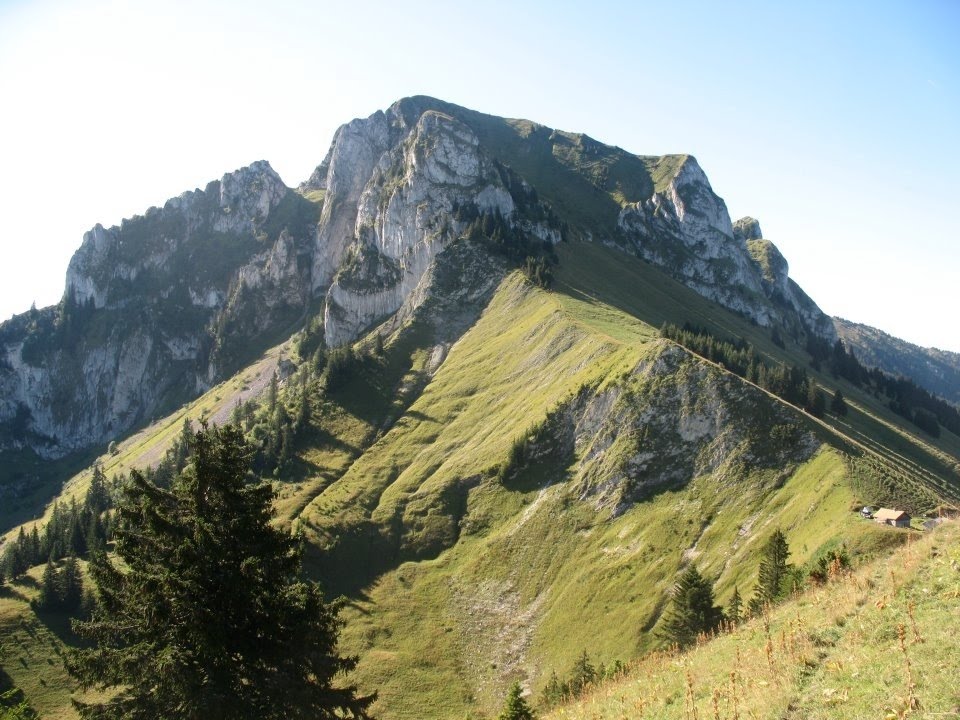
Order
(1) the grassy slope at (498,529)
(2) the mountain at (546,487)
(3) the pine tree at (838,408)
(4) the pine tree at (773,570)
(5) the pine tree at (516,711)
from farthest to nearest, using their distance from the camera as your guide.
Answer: (3) the pine tree at (838,408), (2) the mountain at (546,487), (1) the grassy slope at (498,529), (4) the pine tree at (773,570), (5) the pine tree at (516,711)

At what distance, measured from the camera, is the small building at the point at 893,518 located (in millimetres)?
52794

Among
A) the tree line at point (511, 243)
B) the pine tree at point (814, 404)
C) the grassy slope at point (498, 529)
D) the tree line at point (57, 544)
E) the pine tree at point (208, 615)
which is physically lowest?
the tree line at point (57, 544)

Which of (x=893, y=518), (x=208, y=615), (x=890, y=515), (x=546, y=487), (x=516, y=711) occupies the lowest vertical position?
(x=546, y=487)

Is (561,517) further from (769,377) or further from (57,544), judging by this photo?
(57,544)

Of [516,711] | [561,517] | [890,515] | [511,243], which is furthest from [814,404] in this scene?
[511,243]

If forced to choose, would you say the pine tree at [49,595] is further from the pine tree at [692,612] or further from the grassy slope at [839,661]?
the grassy slope at [839,661]

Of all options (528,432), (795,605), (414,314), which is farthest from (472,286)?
(795,605)

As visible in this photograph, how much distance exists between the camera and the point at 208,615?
61.1 feet

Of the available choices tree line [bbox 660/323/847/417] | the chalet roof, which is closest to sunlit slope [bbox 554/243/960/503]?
tree line [bbox 660/323/847/417]

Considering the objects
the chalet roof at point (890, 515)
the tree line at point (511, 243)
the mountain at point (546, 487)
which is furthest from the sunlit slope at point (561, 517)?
the tree line at point (511, 243)

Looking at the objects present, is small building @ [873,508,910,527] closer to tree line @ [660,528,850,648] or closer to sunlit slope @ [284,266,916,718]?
sunlit slope @ [284,266,916,718]

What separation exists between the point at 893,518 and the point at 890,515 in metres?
0.65

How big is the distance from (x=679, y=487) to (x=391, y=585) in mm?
41170

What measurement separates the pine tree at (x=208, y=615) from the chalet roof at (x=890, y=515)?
50.7 meters
